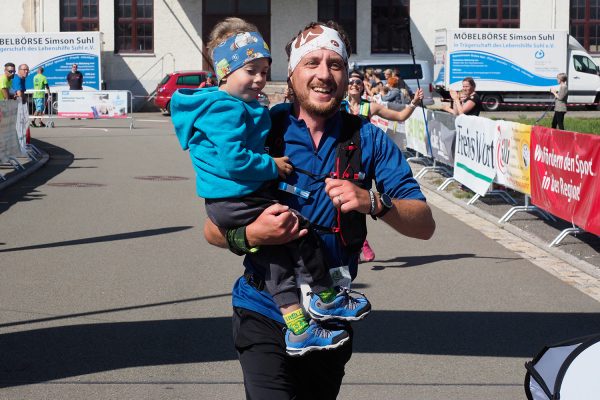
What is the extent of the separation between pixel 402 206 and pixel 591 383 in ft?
3.58

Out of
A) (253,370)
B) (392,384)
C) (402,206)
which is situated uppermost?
(402,206)

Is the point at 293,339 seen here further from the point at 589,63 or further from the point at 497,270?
the point at 589,63

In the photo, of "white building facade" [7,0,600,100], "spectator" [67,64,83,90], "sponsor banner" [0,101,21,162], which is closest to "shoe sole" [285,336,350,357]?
"sponsor banner" [0,101,21,162]

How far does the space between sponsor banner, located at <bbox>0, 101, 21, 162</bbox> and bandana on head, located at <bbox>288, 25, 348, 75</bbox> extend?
53.1ft

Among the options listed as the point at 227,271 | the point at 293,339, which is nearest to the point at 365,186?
the point at 293,339

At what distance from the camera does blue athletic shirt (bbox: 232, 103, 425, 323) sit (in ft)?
12.7

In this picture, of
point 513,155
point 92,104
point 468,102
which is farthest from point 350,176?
point 92,104

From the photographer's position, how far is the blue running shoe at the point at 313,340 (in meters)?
3.80

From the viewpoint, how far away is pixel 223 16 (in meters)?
47.9

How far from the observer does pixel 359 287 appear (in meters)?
9.64

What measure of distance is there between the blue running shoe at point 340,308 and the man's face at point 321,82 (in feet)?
2.11

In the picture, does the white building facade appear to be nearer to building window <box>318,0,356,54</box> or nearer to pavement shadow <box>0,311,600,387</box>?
building window <box>318,0,356,54</box>

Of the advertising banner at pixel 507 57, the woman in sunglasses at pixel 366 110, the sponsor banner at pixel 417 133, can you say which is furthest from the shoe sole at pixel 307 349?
the advertising banner at pixel 507 57

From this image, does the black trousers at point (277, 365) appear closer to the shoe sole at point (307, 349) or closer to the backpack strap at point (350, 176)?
the shoe sole at point (307, 349)
